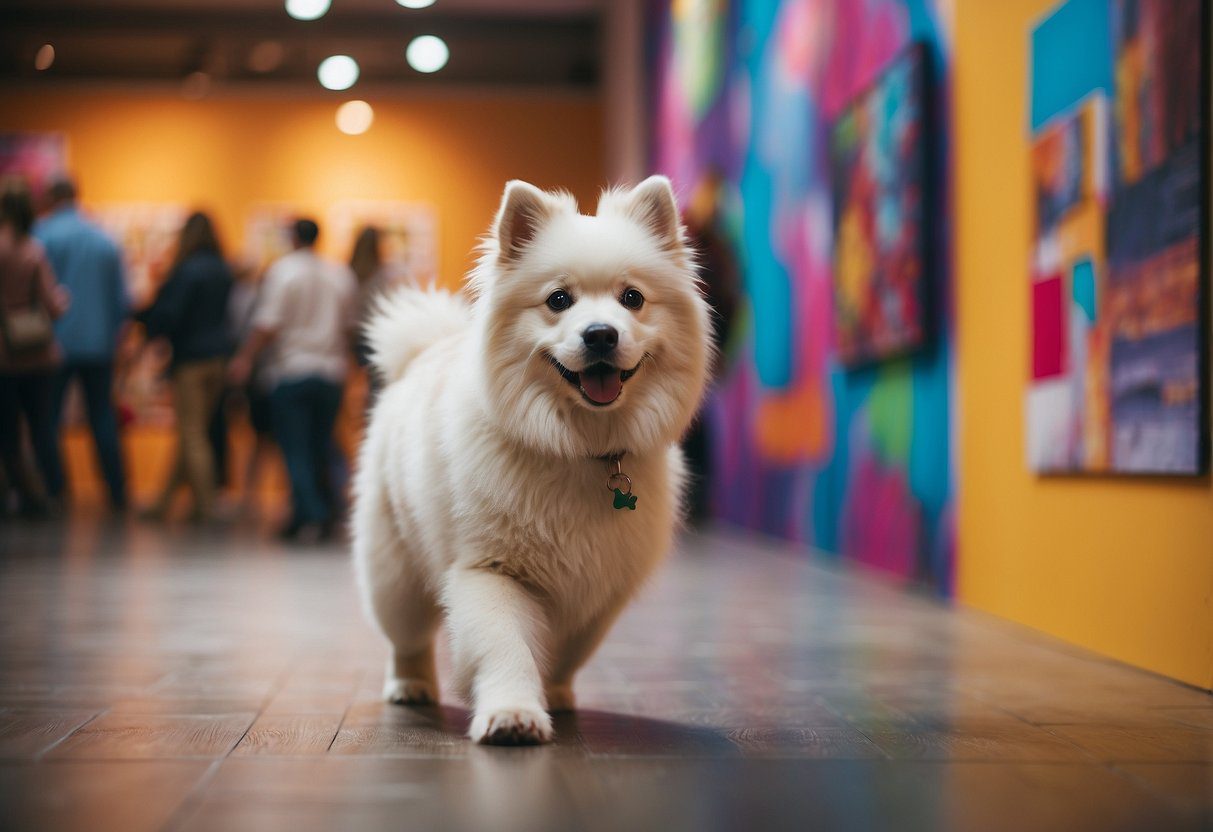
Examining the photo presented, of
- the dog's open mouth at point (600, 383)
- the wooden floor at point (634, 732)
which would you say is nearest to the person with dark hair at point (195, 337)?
the wooden floor at point (634, 732)

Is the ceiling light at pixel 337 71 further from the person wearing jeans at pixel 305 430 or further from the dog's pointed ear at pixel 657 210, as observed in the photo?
the dog's pointed ear at pixel 657 210

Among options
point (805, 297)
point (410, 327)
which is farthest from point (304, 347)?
point (410, 327)

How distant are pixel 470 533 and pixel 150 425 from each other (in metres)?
12.4

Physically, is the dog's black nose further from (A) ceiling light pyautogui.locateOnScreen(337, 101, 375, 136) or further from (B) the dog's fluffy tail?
(A) ceiling light pyautogui.locateOnScreen(337, 101, 375, 136)

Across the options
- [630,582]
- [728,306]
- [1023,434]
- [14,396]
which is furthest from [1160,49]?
[14,396]

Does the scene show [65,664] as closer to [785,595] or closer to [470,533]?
[470,533]

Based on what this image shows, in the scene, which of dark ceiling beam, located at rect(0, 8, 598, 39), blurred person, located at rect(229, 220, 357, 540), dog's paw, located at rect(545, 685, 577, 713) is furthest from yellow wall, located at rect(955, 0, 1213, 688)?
dark ceiling beam, located at rect(0, 8, 598, 39)

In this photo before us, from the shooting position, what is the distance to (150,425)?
1410 cm

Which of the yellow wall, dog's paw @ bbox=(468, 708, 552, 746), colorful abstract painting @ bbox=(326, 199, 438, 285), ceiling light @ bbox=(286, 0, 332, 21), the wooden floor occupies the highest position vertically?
ceiling light @ bbox=(286, 0, 332, 21)

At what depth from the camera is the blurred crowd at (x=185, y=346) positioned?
7.61 m

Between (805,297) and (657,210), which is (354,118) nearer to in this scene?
(805,297)

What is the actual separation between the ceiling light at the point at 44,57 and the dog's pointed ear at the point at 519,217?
1328cm

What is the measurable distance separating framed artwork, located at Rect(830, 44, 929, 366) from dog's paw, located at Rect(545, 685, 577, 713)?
2.85 meters

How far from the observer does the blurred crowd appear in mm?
7609
